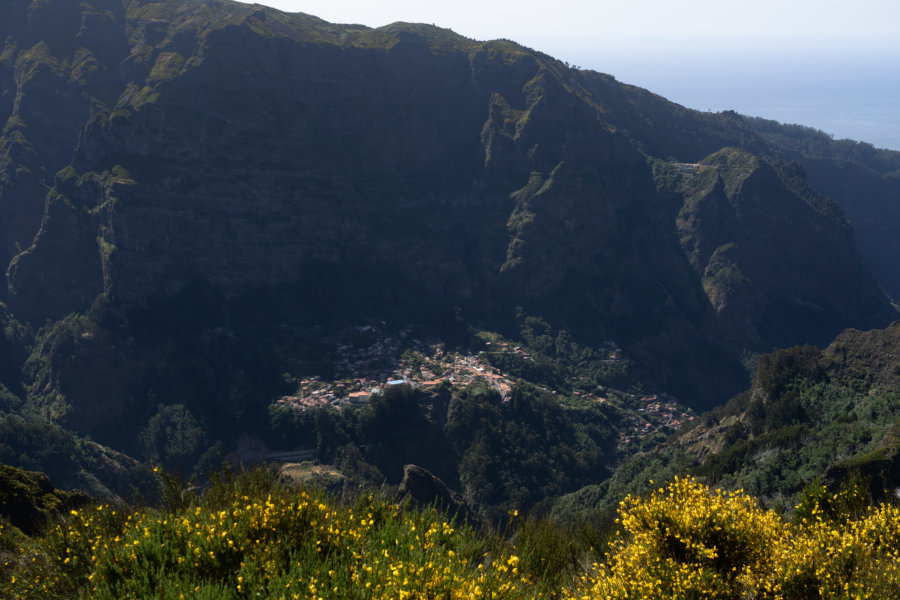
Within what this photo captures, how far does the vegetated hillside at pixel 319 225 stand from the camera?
9269cm

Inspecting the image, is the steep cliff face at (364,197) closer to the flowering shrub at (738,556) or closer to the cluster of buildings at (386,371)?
the cluster of buildings at (386,371)

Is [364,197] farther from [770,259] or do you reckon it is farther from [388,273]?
[770,259]

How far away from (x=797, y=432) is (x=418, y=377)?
2251 inches

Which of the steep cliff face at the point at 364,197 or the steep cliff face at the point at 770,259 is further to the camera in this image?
the steep cliff face at the point at 770,259

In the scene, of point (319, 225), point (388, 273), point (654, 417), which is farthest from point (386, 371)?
point (654, 417)

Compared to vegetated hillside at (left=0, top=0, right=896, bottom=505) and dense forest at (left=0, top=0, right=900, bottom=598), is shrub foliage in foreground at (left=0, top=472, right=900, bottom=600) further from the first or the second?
vegetated hillside at (left=0, top=0, right=896, bottom=505)

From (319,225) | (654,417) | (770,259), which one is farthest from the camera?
(770,259)

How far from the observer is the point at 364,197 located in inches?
4771

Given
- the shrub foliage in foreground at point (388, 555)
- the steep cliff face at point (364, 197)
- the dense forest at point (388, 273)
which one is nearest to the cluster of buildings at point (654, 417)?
the dense forest at point (388, 273)

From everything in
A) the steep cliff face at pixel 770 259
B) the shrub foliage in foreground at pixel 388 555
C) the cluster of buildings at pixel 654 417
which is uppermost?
the steep cliff face at pixel 770 259

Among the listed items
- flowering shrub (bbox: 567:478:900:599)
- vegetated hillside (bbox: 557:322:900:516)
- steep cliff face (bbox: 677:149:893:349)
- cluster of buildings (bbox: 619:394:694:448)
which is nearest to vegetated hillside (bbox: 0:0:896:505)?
steep cliff face (bbox: 677:149:893:349)

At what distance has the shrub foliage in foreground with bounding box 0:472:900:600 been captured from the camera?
28.4ft

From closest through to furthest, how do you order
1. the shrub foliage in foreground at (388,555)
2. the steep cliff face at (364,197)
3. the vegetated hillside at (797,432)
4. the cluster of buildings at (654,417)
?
1. the shrub foliage in foreground at (388,555)
2. the vegetated hillside at (797,432)
3. the cluster of buildings at (654,417)
4. the steep cliff face at (364,197)

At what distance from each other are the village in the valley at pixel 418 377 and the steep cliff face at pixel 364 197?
39.9 feet
